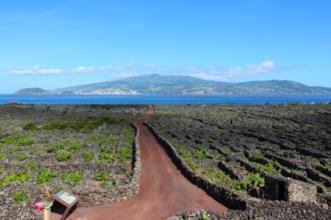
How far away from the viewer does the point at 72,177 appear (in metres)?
30.3

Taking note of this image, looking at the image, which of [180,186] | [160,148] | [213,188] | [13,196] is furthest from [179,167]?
[13,196]

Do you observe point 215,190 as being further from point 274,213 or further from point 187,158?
point 187,158

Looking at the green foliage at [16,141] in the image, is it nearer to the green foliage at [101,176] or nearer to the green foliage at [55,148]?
the green foliage at [55,148]

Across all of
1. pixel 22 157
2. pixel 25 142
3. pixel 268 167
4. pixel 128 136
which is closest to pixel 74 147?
pixel 22 157

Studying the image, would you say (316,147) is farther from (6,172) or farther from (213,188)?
(6,172)

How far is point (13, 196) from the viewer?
24.2 meters

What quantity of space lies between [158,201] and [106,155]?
50.5 feet

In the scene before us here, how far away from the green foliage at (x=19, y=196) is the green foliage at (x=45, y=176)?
364 cm

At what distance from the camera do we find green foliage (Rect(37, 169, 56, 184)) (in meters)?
28.7

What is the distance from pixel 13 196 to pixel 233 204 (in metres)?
14.4

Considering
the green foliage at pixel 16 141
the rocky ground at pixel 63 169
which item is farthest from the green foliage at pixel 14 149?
the green foliage at pixel 16 141

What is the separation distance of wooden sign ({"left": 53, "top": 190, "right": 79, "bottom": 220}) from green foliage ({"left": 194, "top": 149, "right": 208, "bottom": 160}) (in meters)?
17.9

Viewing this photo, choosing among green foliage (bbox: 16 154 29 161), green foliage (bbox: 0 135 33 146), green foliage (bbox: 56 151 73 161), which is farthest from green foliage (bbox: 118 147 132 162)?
green foliage (bbox: 0 135 33 146)

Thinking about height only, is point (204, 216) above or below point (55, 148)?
above
